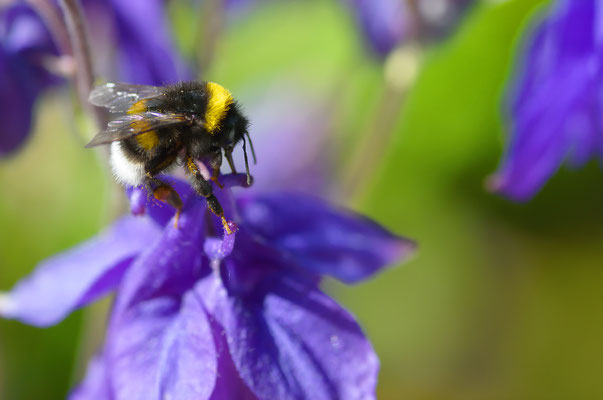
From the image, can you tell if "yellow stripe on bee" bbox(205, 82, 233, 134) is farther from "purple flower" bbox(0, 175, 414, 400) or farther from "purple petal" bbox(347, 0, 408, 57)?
"purple petal" bbox(347, 0, 408, 57)

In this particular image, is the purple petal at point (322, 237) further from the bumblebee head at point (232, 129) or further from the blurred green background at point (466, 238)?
the blurred green background at point (466, 238)

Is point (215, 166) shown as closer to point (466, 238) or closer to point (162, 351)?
point (162, 351)

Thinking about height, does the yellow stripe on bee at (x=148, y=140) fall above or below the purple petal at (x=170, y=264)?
above

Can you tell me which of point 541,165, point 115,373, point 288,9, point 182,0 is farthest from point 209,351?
point 288,9

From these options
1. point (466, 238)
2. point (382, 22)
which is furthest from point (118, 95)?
point (466, 238)

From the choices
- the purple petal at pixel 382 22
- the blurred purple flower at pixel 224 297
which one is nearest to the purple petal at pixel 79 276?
the blurred purple flower at pixel 224 297

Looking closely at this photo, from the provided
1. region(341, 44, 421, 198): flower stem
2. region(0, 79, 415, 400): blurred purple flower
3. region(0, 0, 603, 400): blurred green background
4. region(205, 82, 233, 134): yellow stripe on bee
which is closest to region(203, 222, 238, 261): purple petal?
region(0, 79, 415, 400): blurred purple flower

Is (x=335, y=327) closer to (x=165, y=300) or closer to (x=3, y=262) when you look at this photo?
(x=165, y=300)
